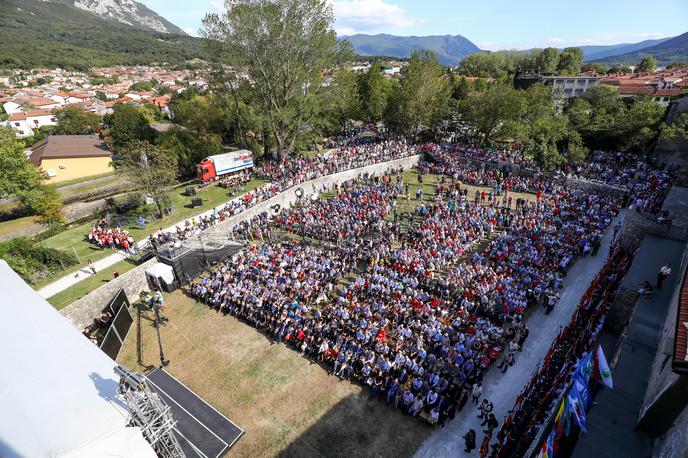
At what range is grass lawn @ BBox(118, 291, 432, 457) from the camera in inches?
458

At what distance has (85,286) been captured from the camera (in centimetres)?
2058

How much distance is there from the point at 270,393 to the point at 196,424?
9.34 ft

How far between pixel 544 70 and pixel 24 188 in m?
121

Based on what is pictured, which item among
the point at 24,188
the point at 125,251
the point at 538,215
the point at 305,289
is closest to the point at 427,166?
the point at 538,215

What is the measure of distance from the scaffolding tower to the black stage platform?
1.85 meters

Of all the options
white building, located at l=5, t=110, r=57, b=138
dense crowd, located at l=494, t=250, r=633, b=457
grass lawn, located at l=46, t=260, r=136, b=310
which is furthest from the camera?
white building, located at l=5, t=110, r=57, b=138

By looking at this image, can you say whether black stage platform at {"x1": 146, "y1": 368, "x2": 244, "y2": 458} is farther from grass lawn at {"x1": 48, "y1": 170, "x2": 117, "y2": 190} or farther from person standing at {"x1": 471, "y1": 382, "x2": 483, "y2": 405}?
grass lawn at {"x1": 48, "y1": 170, "x2": 117, "y2": 190}

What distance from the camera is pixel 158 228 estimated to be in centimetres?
2742

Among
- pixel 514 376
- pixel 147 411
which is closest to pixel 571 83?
pixel 514 376

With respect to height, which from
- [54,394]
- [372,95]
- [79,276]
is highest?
[372,95]

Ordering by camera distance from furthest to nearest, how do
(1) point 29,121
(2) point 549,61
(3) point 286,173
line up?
(2) point 549,61 < (1) point 29,121 < (3) point 286,173

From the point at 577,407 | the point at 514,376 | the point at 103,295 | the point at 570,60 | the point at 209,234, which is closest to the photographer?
the point at 577,407

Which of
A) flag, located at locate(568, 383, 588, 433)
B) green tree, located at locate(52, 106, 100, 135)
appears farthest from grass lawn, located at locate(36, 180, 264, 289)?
green tree, located at locate(52, 106, 100, 135)

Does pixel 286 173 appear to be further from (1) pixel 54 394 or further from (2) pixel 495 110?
(1) pixel 54 394
